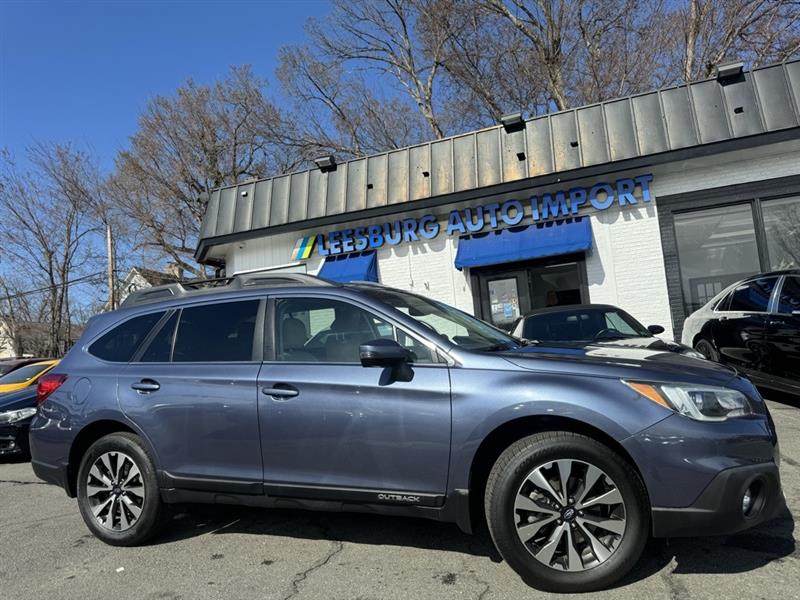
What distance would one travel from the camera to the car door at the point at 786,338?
5652 mm

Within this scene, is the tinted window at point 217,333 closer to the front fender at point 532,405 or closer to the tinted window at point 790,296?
the front fender at point 532,405

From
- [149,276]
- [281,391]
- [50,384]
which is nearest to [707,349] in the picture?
[281,391]

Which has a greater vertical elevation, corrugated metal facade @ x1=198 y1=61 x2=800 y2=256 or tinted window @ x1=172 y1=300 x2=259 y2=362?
corrugated metal facade @ x1=198 y1=61 x2=800 y2=256

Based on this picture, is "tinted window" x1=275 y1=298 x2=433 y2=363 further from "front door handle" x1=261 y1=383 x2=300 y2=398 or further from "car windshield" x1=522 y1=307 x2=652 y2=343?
"car windshield" x1=522 y1=307 x2=652 y2=343

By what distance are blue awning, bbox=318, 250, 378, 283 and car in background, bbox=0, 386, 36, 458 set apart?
20.3ft

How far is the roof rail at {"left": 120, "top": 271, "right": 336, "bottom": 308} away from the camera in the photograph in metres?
3.82

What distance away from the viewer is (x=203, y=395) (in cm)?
347

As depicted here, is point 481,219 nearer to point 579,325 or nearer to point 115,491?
point 579,325

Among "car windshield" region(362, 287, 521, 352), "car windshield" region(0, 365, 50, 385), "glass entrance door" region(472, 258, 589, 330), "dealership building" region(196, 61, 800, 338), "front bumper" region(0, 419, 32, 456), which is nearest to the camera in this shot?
"car windshield" region(362, 287, 521, 352)

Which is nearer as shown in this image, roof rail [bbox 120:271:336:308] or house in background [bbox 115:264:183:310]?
roof rail [bbox 120:271:336:308]

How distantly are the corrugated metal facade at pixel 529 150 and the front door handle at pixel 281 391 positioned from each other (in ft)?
27.2

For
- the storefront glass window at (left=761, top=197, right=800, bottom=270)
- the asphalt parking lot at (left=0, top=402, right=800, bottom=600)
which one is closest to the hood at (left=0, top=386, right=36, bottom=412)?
the asphalt parking lot at (left=0, top=402, right=800, bottom=600)

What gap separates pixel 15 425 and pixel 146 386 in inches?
197

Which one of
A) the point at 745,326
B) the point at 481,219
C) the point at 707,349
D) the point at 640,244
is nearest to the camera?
the point at 745,326
